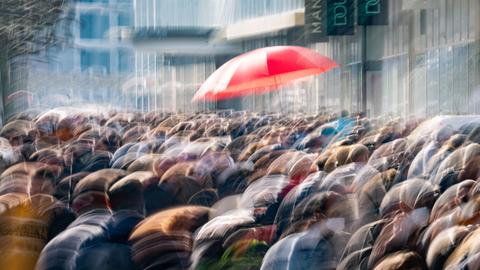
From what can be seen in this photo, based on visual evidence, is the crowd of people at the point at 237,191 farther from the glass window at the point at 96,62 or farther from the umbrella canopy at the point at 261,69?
the glass window at the point at 96,62

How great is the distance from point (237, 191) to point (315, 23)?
0.70 metres

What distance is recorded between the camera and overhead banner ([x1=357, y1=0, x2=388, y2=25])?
9.11 feet

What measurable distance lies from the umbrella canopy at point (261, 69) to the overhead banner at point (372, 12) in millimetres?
171

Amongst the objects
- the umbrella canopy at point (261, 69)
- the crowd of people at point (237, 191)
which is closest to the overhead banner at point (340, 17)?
the umbrella canopy at point (261, 69)

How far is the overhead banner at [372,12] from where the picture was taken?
9.11ft

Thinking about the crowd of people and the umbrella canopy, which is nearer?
the crowd of people

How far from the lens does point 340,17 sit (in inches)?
107

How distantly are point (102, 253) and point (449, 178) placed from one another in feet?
3.02

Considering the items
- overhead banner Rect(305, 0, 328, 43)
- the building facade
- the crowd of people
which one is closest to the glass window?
the building facade

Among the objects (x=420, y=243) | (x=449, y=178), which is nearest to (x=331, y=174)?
(x=449, y=178)

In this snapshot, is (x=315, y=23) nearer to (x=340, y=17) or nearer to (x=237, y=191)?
(x=340, y=17)

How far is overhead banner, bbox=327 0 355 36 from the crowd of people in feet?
1.02

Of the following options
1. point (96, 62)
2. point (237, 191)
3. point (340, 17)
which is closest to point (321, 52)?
point (340, 17)

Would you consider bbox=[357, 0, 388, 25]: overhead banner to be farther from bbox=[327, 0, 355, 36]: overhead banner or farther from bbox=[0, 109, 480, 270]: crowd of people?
bbox=[0, 109, 480, 270]: crowd of people
